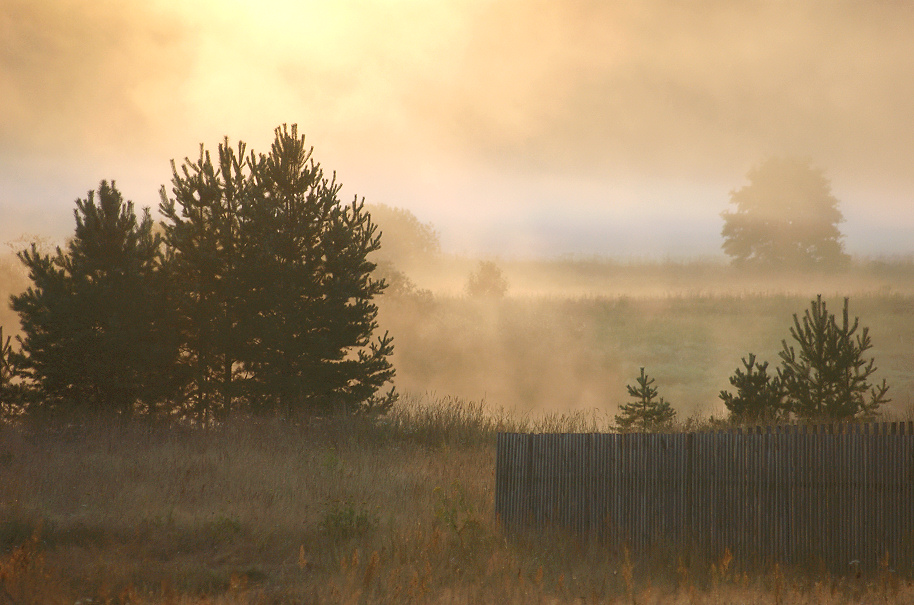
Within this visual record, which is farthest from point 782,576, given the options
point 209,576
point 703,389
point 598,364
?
point 598,364

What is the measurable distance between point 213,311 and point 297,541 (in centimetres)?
1234

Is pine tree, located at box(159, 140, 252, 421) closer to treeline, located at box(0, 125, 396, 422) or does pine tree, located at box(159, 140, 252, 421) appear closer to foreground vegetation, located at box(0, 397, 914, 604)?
treeline, located at box(0, 125, 396, 422)

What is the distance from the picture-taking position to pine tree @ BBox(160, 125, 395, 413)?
1991 centimetres

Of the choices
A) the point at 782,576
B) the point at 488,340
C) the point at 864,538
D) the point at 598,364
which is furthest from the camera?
the point at 488,340

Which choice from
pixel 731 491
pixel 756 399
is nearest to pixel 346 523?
pixel 731 491

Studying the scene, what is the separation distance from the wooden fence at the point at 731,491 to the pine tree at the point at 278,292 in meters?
10.1

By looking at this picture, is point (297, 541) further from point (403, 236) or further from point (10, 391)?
point (403, 236)

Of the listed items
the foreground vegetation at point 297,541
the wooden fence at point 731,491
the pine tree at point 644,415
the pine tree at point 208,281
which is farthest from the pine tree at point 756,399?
the pine tree at point 208,281

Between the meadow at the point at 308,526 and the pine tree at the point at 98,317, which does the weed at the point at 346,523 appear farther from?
the pine tree at the point at 98,317

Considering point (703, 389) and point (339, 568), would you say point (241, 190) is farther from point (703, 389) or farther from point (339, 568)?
point (703, 389)

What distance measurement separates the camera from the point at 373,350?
67.0ft

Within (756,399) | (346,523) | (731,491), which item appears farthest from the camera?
(756,399)

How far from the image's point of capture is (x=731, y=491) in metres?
9.41

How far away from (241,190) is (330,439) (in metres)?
9.02
